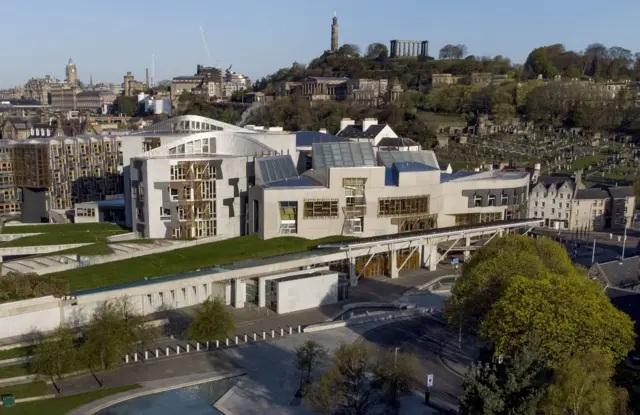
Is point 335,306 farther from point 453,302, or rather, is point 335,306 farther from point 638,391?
point 638,391

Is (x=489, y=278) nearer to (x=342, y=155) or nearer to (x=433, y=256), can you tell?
(x=433, y=256)

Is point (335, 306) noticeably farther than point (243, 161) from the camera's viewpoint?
No

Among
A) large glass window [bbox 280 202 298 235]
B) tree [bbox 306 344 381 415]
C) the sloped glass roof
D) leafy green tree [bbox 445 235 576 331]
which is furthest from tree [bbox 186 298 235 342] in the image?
the sloped glass roof

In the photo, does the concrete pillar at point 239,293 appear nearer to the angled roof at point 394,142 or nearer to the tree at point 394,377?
the tree at point 394,377

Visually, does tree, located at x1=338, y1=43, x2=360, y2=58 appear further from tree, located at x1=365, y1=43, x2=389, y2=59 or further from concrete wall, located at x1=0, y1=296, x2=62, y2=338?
concrete wall, located at x1=0, y1=296, x2=62, y2=338

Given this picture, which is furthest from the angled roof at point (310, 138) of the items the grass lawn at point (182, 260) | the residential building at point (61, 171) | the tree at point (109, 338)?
the tree at point (109, 338)

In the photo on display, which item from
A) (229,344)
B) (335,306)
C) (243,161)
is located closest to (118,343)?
(229,344)

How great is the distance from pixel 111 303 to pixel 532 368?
68.0ft

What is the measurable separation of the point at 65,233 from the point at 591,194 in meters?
54.5

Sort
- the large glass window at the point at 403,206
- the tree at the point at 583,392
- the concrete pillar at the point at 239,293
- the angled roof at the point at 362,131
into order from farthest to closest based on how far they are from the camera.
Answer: the angled roof at the point at 362,131, the large glass window at the point at 403,206, the concrete pillar at the point at 239,293, the tree at the point at 583,392

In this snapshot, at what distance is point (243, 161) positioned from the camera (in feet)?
169

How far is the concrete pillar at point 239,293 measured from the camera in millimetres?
41500

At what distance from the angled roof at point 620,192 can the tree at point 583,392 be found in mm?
53336

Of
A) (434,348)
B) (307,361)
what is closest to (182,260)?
(307,361)
